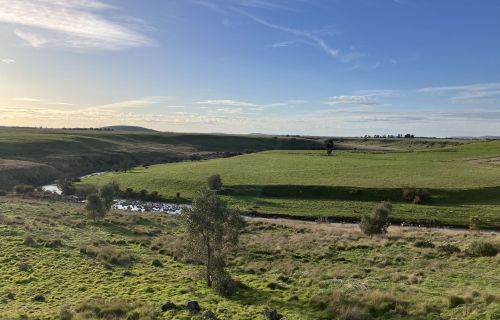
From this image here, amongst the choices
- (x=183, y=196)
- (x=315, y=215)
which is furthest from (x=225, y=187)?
(x=315, y=215)

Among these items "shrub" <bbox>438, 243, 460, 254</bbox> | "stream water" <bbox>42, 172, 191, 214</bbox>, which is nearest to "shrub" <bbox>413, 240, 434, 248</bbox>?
"shrub" <bbox>438, 243, 460, 254</bbox>

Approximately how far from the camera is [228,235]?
99.5 feet

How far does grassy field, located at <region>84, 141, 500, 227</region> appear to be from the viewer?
64.7m

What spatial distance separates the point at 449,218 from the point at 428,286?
3837cm

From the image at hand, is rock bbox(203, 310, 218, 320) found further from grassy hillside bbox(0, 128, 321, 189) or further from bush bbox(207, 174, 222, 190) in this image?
grassy hillside bbox(0, 128, 321, 189)

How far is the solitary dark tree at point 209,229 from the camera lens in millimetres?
29047

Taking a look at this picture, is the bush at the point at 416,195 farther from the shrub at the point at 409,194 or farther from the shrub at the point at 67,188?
the shrub at the point at 67,188

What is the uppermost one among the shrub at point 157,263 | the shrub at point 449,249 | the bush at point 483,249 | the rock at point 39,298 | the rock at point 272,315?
the bush at point 483,249

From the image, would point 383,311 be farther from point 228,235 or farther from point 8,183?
point 8,183

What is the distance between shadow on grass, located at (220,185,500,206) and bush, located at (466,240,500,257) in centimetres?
3470

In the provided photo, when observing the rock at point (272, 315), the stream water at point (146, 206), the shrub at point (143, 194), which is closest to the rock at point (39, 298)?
the rock at point (272, 315)

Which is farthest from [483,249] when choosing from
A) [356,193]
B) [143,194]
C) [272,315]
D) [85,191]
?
[85,191]

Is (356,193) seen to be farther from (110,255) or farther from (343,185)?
(110,255)

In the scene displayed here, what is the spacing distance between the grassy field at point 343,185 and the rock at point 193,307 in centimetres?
4407
